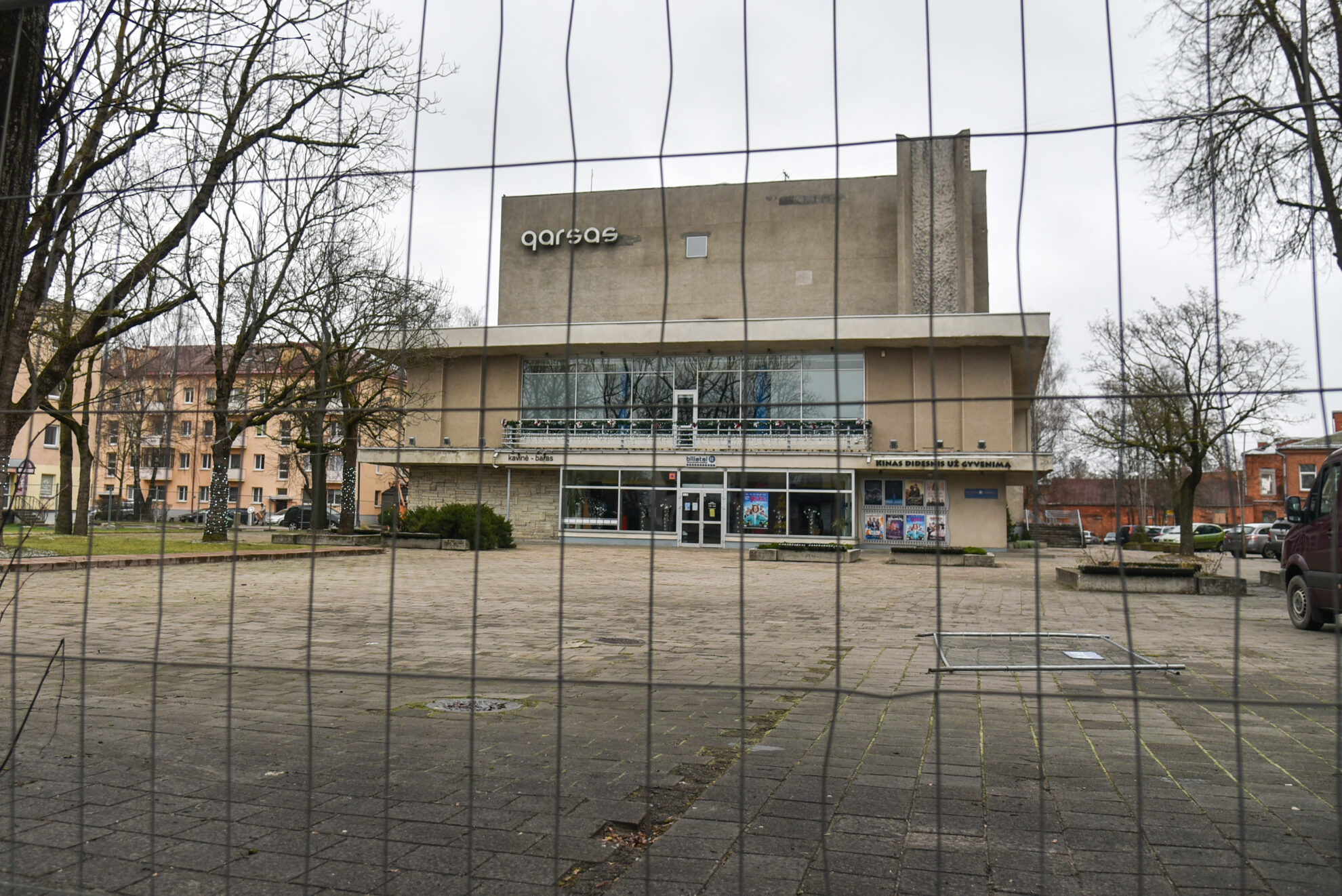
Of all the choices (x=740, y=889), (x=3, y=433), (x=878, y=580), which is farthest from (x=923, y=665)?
(x=878, y=580)

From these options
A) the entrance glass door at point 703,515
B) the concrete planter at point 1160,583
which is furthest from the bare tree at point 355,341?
the entrance glass door at point 703,515

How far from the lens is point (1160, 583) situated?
50.0ft

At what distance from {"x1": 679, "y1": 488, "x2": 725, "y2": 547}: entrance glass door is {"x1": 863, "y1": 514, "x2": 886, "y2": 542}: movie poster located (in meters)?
4.72

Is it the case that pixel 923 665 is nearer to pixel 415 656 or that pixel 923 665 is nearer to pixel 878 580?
pixel 415 656

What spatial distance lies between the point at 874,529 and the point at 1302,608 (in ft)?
64.7

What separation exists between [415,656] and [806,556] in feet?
56.5

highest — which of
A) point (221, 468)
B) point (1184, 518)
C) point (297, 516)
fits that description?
point (221, 468)

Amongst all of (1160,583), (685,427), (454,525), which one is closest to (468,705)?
(685,427)

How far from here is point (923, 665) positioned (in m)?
6.92

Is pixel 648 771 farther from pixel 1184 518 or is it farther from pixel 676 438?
pixel 676 438

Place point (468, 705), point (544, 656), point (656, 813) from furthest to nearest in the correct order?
point (544, 656), point (468, 705), point (656, 813)

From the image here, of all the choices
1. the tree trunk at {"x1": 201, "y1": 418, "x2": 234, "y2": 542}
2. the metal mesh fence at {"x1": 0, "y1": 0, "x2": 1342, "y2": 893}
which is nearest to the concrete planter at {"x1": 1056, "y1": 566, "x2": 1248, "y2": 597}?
the metal mesh fence at {"x1": 0, "y1": 0, "x2": 1342, "y2": 893}

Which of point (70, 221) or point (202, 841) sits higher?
point (70, 221)

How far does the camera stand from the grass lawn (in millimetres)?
4066
